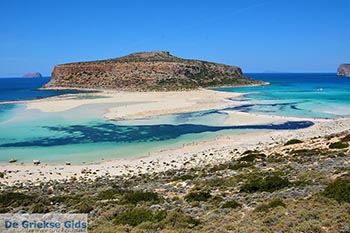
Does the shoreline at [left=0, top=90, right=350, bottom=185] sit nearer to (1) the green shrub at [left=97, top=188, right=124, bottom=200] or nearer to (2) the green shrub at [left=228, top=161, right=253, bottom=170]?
(2) the green shrub at [left=228, top=161, right=253, bottom=170]

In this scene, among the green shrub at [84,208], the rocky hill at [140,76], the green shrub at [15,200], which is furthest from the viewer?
the rocky hill at [140,76]

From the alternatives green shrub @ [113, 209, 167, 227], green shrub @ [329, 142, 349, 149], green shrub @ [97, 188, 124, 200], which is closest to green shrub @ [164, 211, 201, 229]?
green shrub @ [113, 209, 167, 227]

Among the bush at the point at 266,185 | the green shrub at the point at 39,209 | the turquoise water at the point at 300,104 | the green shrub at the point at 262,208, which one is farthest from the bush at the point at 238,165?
the turquoise water at the point at 300,104

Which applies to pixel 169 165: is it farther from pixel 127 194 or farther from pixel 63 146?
pixel 63 146

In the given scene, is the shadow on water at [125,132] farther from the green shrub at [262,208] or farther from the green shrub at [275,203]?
the green shrub at [262,208]

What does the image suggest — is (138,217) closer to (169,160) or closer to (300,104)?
(169,160)

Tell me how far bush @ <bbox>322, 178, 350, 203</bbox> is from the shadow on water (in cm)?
2126

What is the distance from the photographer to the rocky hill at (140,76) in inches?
4373

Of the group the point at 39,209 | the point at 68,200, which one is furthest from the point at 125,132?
the point at 39,209

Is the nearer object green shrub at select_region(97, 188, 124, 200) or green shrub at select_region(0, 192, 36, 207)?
green shrub at select_region(0, 192, 36, 207)

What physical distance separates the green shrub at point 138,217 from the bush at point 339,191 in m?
5.49

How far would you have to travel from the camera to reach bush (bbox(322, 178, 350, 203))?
10339mm

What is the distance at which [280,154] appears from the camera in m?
21.4

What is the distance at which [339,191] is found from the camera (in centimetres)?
1077
